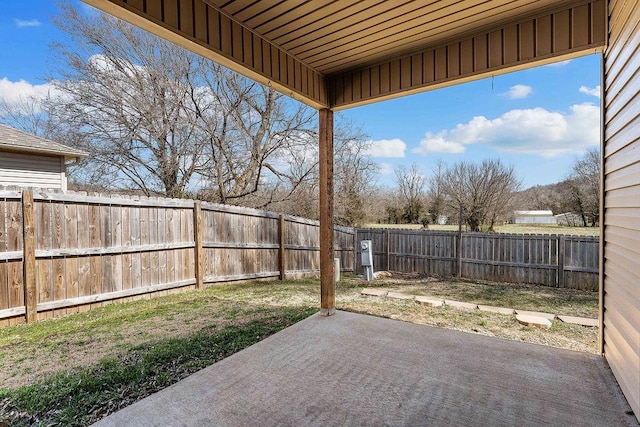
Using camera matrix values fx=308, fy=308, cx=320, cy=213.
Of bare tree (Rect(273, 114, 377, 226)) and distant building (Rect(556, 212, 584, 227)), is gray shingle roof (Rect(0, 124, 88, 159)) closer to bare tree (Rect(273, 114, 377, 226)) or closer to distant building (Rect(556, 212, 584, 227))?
bare tree (Rect(273, 114, 377, 226))

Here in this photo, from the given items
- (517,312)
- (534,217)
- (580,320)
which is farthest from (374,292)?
(534,217)

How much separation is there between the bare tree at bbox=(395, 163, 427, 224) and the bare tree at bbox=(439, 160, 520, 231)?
1.77m

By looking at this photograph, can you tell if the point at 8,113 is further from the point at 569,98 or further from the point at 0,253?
the point at 569,98

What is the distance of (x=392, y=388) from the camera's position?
199 cm

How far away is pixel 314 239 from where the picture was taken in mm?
7203

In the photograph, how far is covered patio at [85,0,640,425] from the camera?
5.69 feet

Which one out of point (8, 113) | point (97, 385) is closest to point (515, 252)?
point (97, 385)

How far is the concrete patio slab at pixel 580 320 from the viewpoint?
3539 mm

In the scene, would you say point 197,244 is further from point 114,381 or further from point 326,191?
point 114,381

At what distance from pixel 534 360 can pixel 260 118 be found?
28.2ft

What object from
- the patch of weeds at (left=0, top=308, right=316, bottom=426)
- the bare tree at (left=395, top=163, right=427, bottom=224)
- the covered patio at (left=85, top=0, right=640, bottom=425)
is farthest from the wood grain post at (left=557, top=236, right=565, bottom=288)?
the bare tree at (left=395, top=163, right=427, bottom=224)

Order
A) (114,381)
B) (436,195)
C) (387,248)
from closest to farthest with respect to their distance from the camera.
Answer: (114,381) < (387,248) < (436,195)

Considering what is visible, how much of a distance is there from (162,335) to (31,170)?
19.7 feet

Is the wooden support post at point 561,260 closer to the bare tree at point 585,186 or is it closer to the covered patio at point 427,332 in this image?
the covered patio at point 427,332
